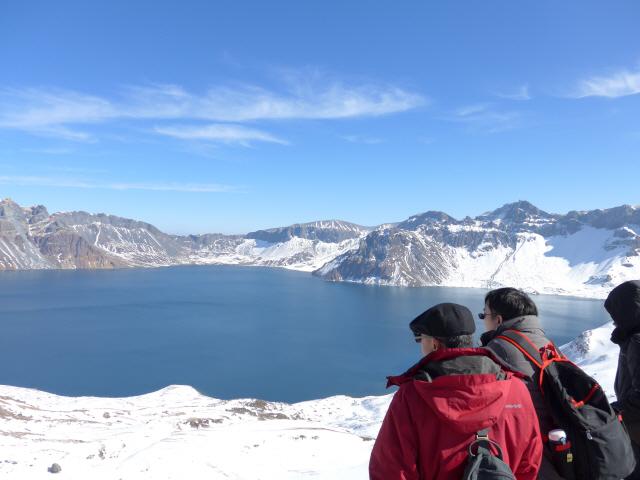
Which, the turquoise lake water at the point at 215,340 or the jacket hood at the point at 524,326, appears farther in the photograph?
the turquoise lake water at the point at 215,340

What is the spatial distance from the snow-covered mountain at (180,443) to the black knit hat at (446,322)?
10536 millimetres

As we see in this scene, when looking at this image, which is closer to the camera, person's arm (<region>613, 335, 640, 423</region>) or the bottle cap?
the bottle cap

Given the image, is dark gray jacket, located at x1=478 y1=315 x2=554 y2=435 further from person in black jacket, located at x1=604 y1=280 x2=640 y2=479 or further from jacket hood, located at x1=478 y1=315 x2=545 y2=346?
person in black jacket, located at x1=604 y1=280 x2=640 y2=479

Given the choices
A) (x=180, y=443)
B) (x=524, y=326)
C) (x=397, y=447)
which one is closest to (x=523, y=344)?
(x=524, y=326)

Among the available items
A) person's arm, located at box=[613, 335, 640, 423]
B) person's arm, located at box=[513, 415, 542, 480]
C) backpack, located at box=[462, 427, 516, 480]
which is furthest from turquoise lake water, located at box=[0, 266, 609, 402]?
backpack, located at box=[462, 427, 516, 480]

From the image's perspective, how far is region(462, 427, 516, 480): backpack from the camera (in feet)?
7.91

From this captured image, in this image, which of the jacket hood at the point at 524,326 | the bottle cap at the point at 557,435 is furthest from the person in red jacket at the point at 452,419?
the jacket hood at the point at 524,326

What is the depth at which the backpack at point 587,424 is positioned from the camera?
310cm

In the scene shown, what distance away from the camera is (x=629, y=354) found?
4379 millimetres

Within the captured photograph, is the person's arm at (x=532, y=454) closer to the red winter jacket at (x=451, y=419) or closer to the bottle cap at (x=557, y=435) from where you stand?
the red winter jacket at (x=451, y=419)

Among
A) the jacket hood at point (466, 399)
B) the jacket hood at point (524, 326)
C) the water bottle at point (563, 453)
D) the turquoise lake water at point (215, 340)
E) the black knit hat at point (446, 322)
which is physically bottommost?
the turquoise lake water at point (215, 340)

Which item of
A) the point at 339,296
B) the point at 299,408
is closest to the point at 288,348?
the point at 299,408

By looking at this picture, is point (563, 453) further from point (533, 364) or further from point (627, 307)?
point (627, 307)

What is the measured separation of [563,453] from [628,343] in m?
2.17
